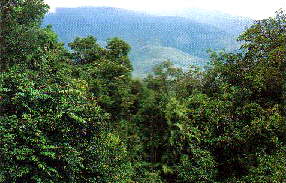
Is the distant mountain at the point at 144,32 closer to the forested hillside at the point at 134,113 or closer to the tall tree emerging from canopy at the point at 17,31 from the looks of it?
the forested hillside at the point at 134,113

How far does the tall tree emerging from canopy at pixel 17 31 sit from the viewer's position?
33.1 feet

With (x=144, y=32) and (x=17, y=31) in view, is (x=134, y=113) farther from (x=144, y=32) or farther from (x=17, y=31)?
(x=144, y=32)

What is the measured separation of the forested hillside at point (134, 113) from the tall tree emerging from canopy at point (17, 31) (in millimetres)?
34

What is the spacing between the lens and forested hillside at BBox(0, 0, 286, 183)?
28.5ft

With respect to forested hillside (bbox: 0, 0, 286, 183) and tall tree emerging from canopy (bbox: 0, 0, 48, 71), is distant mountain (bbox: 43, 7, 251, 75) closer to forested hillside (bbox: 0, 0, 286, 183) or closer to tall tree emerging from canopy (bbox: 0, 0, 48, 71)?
forested hillside (bbox: 0, 0, 286, 183)

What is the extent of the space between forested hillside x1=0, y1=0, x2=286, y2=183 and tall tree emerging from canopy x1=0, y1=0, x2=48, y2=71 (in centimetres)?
3

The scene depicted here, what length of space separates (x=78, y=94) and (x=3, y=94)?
2222mm

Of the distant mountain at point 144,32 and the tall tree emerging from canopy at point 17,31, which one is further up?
the tall tree emerging from canopy at point 17,31

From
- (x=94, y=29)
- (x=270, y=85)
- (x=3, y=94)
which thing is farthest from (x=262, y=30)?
(x=94, y=29)

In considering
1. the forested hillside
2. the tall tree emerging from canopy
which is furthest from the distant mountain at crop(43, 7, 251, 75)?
the tall tree emerging from canopy

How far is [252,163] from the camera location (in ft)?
42.0

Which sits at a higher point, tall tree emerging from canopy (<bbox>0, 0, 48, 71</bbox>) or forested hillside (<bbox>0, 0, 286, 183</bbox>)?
tall tree emerging from canopy (<bbox>0, 0, 48, 71</bbox>)

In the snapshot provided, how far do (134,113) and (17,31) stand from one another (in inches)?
434

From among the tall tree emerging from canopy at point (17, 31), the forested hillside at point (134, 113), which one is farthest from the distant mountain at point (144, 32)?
the tall tree emerging from canopy at point (17, 31)
